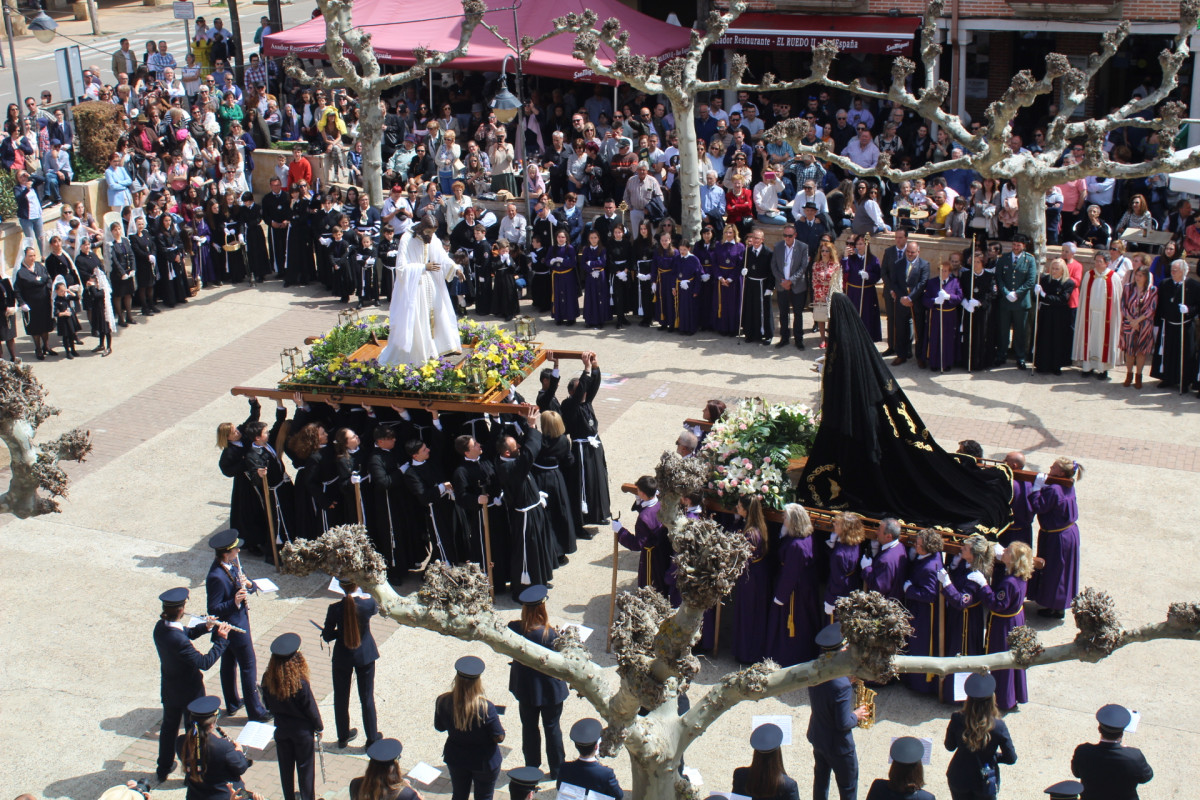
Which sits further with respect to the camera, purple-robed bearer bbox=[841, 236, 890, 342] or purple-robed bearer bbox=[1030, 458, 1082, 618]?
purple-robed bearer bbox=[841, 236, 890, 342]

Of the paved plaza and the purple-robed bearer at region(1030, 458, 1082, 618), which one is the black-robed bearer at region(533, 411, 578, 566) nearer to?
the paved plaza

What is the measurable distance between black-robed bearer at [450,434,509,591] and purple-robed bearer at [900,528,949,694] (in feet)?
12.1

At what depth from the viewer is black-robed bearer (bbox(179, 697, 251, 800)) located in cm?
789

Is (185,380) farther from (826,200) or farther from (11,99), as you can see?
(11,99)

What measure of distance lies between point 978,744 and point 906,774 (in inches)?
27.8

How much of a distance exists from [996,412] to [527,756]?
824 centimetres

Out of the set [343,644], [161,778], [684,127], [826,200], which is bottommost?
[161,778]

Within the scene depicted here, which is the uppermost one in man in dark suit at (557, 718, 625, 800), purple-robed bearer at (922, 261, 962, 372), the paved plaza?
purple-robed bearer at (922, 261, 962, 372)

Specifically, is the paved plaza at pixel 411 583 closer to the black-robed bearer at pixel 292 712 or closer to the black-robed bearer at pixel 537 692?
the black-robed bearer at pixel 292 712

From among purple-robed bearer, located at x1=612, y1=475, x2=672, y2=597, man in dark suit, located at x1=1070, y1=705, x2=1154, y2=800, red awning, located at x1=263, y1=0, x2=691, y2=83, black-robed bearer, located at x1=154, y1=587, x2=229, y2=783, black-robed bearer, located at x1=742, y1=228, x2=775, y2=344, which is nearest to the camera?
man in dark suit, located at x1=1070, y1=705, x2=1154, y2=800

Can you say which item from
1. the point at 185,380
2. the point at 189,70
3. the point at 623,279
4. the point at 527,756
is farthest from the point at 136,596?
the point at 189,70

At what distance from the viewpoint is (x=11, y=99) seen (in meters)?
33.6

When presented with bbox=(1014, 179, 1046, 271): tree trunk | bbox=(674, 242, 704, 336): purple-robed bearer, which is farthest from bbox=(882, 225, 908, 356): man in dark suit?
bbox=(674, 242, 704, 336): purple-robed bearer

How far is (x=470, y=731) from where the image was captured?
8234 mm
